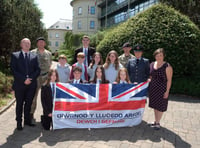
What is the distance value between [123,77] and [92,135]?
161 cm

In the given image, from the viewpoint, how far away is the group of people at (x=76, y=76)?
422 centimetres

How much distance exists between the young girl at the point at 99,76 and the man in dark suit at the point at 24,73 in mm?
1464

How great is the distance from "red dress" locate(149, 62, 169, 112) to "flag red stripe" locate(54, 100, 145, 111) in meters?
0.36

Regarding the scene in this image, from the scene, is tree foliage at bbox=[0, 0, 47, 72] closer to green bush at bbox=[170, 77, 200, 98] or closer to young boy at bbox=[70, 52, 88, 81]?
young boy at bbox=[70, 52, 88, 81]

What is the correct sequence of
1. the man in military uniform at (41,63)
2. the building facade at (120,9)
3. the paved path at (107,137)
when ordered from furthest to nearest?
1. the building facade at (120,9)
2. the man in military uniform at (41,63)
3. the paved path at (107,137)

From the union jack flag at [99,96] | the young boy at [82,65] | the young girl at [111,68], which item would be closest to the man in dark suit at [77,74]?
the union jack flag at [99,96]

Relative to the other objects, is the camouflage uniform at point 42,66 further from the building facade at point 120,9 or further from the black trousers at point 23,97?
the building facade at point 120,9

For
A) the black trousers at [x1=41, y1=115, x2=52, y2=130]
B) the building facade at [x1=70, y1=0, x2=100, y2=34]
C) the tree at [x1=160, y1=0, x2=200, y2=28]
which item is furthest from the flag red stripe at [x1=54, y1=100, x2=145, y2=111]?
the building facade at [x1=70, y1=0, x2=100, y2=34]

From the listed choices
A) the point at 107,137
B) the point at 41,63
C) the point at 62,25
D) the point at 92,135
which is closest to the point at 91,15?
the point at 62,25

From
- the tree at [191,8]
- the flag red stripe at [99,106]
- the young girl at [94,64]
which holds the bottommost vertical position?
the flag red stripe at [99,106]

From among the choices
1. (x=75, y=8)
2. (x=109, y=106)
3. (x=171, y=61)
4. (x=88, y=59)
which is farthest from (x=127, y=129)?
(x=75, y=8)

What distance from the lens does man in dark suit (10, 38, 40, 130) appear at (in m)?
4.16

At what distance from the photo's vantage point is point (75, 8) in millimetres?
47188

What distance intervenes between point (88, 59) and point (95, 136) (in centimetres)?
246
